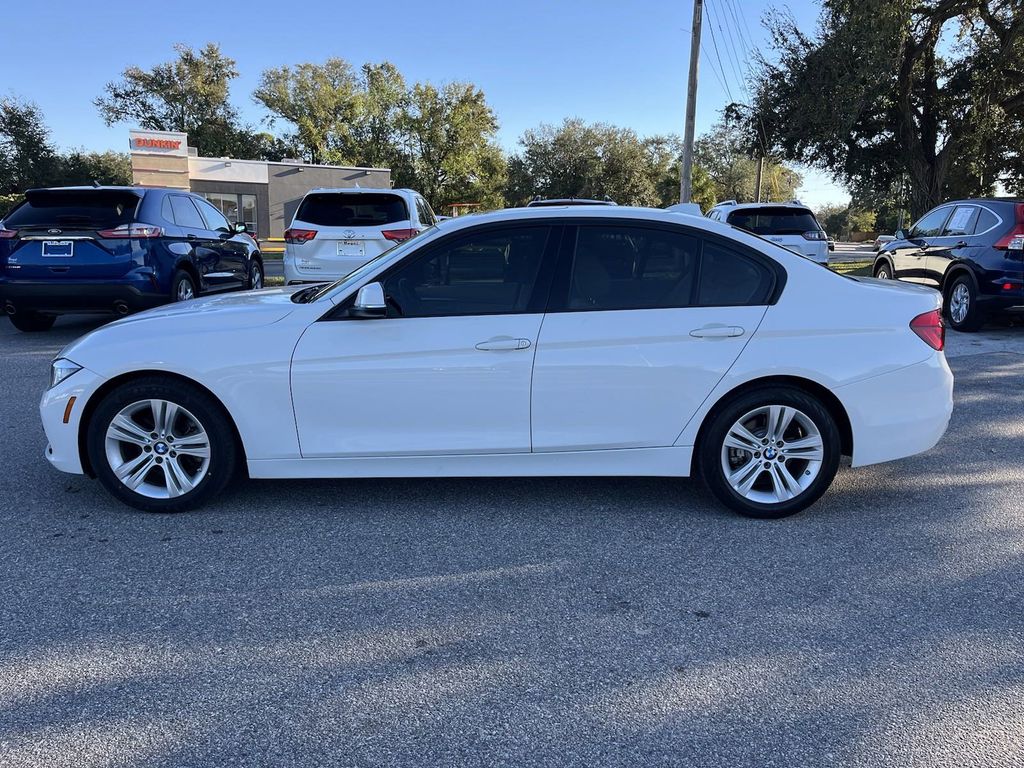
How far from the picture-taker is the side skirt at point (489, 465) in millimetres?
4320

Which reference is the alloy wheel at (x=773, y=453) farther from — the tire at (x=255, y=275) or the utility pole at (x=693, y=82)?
the utility pole at (x=693, y=82)

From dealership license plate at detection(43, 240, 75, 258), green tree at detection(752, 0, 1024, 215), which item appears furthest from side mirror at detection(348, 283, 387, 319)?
green tree at detection(752, 0, 1024, 215)

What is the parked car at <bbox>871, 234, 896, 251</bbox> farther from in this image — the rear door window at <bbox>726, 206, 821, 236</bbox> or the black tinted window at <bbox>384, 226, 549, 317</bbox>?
the black tinted window at <bbox>384, 226, 549, 317</bbox>

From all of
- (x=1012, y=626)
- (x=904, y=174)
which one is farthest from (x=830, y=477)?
(x=904, y=174)

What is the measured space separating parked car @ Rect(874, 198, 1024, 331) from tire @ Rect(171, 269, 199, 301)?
32.7 feet

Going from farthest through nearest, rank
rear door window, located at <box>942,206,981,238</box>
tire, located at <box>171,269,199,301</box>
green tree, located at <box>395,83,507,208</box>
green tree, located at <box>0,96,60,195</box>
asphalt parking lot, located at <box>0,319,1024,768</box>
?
green tree, located at <box>395,83,507,208</box>, green tree, located at <box>0,96,60,195</box>, rear door window, located at <box>942,206,981,238</box>, tire, located at <box>171,269,199,301</box>, asphalt parking lot, located at <box>0,319,1024,768</box>

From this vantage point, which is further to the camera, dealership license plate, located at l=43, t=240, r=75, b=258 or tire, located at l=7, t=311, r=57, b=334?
tire, located at l=7, t=311, r=57, b=334

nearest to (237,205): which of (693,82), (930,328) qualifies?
(693,82)

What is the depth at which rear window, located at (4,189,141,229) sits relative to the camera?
9.40 metres

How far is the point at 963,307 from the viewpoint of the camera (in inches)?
436

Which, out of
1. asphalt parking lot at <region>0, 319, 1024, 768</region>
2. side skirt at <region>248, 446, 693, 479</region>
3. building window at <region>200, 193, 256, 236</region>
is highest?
building window at <region>200, 193, 256, 236</region>

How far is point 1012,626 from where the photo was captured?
3285 mm

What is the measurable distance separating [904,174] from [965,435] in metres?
21.2

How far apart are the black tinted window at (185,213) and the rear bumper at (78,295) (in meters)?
1.30
